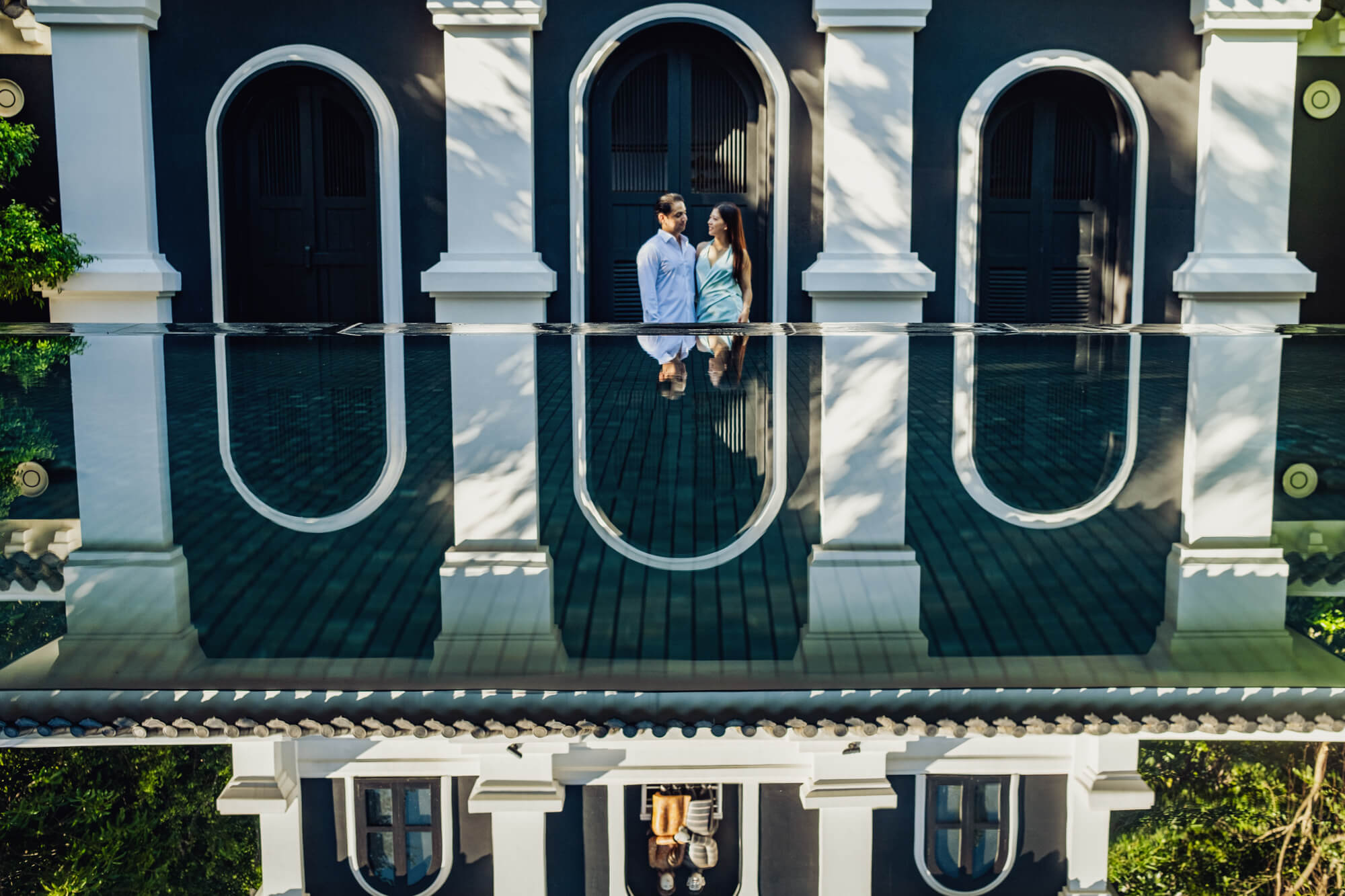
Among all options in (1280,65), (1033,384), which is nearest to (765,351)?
(1033,384)

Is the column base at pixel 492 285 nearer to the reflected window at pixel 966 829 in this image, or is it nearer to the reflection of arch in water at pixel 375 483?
the reflection of arch in water at pixel 375 483

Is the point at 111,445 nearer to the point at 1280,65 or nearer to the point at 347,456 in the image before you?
the point at 347,456

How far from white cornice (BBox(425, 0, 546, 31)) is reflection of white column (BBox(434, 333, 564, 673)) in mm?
7303

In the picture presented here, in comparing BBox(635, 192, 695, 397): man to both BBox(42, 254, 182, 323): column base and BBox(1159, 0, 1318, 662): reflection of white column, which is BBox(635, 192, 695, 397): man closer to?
BBox(42, 254, 182, 323): column base

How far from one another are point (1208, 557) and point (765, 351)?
5071 millimetres

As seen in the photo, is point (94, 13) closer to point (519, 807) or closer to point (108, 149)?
point (108, 149)

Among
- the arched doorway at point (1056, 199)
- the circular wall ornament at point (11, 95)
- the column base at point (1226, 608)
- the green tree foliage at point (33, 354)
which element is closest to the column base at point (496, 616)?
the column base at point (1226, 608)

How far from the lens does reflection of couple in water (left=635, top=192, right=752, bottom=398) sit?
859cm

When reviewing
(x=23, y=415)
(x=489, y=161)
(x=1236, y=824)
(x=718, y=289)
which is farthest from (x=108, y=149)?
(x=1236, y=824)

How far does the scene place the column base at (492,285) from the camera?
34.9 ft

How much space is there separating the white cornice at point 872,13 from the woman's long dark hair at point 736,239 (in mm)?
2796

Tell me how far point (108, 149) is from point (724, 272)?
5.77 m

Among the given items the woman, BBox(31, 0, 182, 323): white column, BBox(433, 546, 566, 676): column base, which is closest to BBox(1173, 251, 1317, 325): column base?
the woman

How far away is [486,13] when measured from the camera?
411 inches
